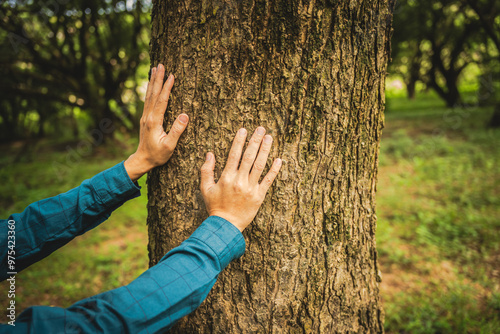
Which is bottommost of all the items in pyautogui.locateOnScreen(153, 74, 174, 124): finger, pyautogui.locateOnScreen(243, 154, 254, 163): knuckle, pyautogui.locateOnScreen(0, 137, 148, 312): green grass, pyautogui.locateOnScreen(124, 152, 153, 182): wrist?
pyautogui.locateOnScreen(0, 137, 148, 312): green grass

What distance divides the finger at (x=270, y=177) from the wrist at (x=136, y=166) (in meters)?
0.58

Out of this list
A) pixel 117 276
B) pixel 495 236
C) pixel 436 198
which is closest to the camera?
pixel 117 276

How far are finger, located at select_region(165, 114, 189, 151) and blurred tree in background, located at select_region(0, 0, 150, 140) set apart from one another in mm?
7333

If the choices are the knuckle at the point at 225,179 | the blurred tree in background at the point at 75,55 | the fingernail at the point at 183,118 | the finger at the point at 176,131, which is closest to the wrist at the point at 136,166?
the finger at the point at 176,131

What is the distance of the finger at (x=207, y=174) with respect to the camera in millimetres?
1212

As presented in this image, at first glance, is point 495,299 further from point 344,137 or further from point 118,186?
point 118,186

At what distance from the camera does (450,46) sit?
14508 millimetres

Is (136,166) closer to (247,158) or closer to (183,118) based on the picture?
(183,118)

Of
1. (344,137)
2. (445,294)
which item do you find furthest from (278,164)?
(445,294)

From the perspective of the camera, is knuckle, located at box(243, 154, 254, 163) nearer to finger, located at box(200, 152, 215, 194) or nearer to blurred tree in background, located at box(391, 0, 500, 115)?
finger, located at box(200, 152, 215, 194)

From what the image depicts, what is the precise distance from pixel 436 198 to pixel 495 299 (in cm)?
256

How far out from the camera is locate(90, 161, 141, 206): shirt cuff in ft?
4.31

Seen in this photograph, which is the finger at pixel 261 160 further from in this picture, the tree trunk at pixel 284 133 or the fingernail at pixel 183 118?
the fingernail at pixel 183 118

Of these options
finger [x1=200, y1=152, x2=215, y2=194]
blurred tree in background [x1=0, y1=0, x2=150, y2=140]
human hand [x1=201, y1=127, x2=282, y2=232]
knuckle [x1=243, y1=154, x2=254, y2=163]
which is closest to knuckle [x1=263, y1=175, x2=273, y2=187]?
human hand [x1=201, y1=127, x2=282, y2=232]
